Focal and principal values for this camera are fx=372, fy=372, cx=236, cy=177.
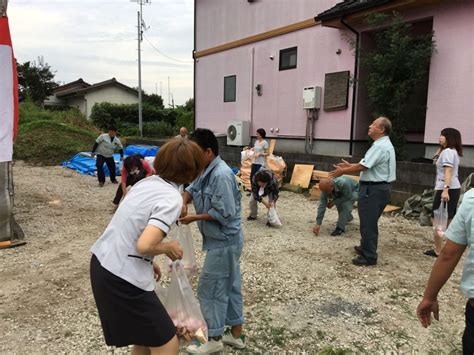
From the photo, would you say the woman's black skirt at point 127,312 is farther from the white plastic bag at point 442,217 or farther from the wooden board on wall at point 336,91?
the wooden board on wall at point 336,91

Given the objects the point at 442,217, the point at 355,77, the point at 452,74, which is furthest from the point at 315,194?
the point at 442,217

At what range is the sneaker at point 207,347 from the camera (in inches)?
98.3

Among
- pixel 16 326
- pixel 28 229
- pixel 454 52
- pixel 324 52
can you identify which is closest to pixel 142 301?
pixel 16 326

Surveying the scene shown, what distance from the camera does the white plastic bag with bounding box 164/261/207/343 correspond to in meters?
2.10

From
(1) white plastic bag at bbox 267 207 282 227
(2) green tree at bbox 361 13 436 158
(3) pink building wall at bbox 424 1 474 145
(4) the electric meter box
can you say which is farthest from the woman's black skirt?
(4) the electric meter box

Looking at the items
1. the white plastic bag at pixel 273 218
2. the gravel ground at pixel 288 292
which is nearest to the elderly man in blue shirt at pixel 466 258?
the gravel ground at pixel 288 292

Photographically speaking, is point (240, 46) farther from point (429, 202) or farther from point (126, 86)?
point (126, 86)

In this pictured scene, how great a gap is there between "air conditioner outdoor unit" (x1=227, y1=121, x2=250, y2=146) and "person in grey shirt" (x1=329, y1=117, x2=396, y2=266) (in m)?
8.22

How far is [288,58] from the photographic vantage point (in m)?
11.2

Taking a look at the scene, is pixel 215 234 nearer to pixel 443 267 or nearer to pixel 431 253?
pixel 443 267

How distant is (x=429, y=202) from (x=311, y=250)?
2895mm

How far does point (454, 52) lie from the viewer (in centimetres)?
727

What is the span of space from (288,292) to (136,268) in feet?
7.95

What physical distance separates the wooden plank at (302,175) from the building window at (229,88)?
487cm
